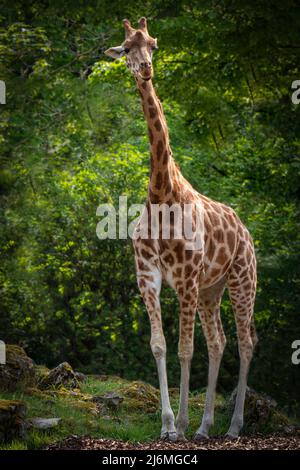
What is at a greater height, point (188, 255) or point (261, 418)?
point (188, 255)

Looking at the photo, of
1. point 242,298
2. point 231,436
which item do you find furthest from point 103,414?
point 242,298

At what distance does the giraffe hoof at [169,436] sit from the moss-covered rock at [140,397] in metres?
2.08

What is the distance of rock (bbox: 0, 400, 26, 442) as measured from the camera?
8.77m

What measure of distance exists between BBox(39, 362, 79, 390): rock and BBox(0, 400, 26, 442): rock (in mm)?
2982

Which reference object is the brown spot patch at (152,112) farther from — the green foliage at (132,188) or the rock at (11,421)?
the green foliage at (132,188)

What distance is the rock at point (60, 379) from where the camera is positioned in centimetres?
1205

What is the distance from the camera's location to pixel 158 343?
9.66 m

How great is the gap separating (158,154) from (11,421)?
3.08m

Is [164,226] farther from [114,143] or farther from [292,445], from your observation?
[114,143]

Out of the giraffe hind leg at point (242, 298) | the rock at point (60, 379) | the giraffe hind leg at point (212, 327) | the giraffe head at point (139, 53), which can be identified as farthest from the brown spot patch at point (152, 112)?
the rock at point (60, 379)

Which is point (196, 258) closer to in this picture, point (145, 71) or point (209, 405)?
point (209, 405)

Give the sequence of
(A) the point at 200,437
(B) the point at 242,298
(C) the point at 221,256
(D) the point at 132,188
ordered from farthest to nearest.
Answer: (D) the point at 132,188, (B) the point at 242,298, (C) the point at 221,256, (A) the point at 200,437
